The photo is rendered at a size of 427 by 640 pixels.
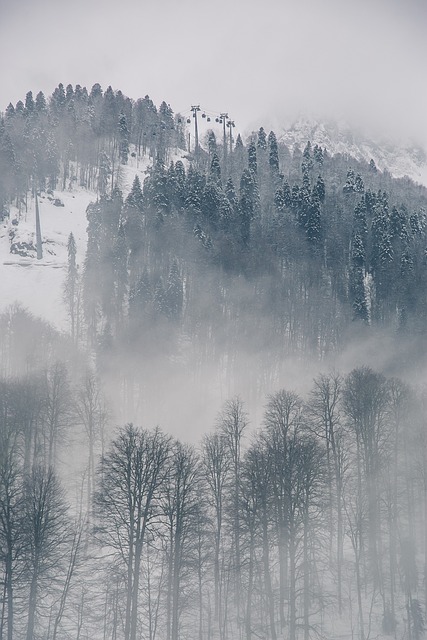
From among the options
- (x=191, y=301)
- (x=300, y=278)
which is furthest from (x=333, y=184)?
(x=191, y=301)

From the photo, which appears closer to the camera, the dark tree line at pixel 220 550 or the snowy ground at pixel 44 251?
the dark tree line at pixel 220 550

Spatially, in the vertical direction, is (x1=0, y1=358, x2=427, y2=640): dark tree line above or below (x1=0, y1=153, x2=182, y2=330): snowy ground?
below

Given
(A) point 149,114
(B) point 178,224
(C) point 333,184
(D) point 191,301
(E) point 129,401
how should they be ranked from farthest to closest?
(A) point 149,114
(C) point 333,184
(B) point 178,224
(D) point 191,301
(E) point 129,401

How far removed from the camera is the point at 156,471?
42844mm

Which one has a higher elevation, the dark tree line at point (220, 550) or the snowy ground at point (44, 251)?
the snowy ground at point (44, 251)

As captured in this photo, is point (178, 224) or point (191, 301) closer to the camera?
point (191, 301)

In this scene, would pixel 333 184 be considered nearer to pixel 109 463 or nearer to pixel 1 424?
pixel 1 424

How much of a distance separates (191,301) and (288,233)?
76.2ft

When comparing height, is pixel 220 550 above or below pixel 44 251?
below

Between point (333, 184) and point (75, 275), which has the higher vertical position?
point (333, 184)

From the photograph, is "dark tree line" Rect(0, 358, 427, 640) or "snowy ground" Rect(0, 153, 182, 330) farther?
"snowy ground" Rect(0, 153, 182, 330)

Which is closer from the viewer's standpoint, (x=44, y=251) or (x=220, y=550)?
(x=220, y=550)

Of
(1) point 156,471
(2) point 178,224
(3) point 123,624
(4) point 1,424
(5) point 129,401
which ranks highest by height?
(2) point 178,224

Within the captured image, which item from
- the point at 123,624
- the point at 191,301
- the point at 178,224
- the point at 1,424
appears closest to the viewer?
the point at 123,624
